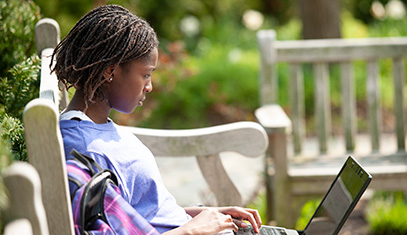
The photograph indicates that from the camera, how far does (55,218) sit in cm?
124

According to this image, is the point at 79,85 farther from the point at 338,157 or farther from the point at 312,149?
the point at 312,149

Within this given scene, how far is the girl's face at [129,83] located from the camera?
1629 millimetres

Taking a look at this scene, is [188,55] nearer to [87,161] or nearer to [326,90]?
[326,90]

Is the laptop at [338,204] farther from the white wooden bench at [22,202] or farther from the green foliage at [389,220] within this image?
the green foliage at [389,220]

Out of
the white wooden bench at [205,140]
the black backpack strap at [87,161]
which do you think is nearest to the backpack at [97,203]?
the black backpack strap at [87,161]

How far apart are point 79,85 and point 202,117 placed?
582cm

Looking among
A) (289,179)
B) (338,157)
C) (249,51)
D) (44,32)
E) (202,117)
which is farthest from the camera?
(249,51)

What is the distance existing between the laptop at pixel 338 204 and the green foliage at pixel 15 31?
116 centimetres

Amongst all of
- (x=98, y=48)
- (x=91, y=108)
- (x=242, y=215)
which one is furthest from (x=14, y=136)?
(x=242, y=215)

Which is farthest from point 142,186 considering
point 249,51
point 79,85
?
point 249,51

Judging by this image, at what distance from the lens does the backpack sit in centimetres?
134

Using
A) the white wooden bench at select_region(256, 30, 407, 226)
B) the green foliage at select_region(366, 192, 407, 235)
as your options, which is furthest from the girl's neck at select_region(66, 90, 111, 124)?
the green foliage at select_region(366, 192, 407, 235)

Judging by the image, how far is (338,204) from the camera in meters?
1.80

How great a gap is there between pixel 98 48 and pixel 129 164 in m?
0.32
